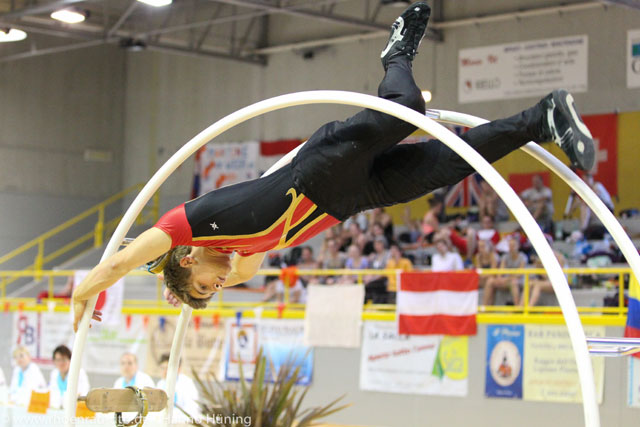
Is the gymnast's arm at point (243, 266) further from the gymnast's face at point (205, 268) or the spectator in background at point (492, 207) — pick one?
the spectator in background at point (492, 207)

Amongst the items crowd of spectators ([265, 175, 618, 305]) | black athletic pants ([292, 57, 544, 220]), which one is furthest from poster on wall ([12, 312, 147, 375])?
black athletic pants ([292, 57, 544, 220])

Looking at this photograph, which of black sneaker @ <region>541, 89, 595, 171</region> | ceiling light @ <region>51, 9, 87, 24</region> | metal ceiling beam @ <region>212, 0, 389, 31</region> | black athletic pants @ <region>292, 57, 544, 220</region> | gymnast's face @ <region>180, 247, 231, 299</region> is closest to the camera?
black sneaker @ <region>541, 89, 595, 171</region>

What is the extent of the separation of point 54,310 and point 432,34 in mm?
6920

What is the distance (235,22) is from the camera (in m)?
15.7

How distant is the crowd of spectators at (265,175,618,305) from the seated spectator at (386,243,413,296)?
12 mm

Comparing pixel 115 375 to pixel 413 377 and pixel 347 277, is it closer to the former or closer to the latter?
pixel 347 277

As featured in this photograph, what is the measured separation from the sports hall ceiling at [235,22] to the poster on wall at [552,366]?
5757 mm

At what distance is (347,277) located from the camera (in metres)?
10.7

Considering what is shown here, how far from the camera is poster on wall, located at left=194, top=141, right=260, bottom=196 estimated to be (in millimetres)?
15578

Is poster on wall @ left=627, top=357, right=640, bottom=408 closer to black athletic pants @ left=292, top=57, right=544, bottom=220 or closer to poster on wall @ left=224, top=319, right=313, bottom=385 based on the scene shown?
poster on wall @ left=224, top=319, right=313, bottom=385

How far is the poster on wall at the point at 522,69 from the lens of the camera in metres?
12.0

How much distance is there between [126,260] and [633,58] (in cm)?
985

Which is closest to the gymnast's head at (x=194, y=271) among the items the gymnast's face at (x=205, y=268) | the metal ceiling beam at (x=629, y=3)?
the gymnast's face at (x=205, y=268)

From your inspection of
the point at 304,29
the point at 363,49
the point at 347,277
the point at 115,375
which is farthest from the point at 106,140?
the point at 347,277
